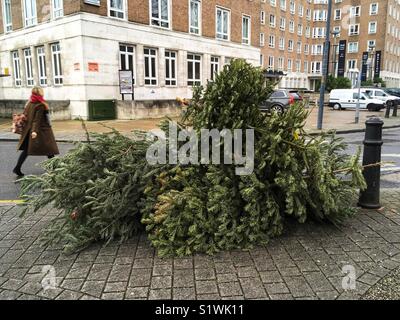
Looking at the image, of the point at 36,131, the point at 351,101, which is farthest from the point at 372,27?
the point at 36,131

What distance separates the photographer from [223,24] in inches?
1184

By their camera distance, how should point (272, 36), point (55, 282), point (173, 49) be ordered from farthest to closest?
point (272, 36) → point (173, 49) → point (55, 282)

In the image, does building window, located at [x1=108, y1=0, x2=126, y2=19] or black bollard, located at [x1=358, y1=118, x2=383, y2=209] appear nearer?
black bollard, located at [x1=358, y1=118, x2=383, y2=209]

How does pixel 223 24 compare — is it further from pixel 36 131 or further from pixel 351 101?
pixel 36 131

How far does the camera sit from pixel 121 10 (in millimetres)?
21922

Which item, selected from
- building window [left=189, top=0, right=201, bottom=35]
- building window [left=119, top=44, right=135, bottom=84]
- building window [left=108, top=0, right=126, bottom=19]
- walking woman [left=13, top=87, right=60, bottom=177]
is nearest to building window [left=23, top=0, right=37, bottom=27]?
building window [left=108, top=0, right=126, bottom=19]

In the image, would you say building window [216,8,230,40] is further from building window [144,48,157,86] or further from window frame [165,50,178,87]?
building window [144,48,157,86]

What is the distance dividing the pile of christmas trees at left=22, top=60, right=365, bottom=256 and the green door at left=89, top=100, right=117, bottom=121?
17149 millimetres

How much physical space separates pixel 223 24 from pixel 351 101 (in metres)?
13.2

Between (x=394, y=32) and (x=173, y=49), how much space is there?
188ft

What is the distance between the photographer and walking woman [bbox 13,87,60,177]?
23.4ft
